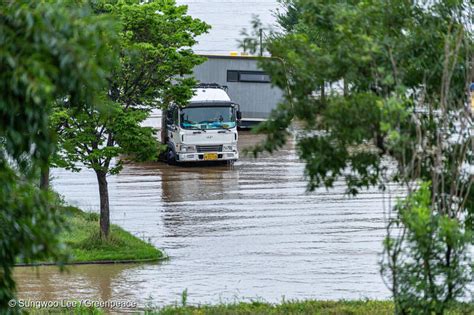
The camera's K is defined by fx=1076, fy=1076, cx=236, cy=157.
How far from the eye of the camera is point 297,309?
16734mm

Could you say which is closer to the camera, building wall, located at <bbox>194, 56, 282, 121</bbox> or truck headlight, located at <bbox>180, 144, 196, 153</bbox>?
truck headlight, located at <bbox>180, 144, 196, 153</bbox>

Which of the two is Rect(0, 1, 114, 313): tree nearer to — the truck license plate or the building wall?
the truck license plate

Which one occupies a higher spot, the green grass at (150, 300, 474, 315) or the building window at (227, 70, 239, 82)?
the building window at (227, 70, 239, 82)

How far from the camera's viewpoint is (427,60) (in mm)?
11289

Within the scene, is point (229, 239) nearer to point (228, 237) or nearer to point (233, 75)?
point (228, 237)

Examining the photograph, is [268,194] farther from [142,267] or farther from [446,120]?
[446,120]

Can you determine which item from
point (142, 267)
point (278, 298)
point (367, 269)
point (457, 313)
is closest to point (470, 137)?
point (457, 313)

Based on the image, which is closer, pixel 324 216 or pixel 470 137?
Answer: pixel 470 137

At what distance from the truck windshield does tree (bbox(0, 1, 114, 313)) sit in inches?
1159

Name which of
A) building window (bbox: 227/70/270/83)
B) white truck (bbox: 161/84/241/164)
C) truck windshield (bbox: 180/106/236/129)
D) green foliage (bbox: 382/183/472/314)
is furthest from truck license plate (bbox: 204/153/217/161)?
green foliage (bbox: 382/183/472/314)

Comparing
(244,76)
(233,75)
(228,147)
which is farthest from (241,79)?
(228,147)

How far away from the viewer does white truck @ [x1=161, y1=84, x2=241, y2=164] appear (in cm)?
3816

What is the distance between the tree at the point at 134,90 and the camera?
24.6 meters

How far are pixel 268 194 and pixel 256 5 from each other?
5628 centimetres
